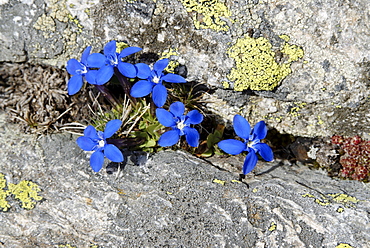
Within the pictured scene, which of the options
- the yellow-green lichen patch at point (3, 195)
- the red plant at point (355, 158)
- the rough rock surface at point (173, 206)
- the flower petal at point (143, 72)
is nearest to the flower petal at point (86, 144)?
the rough rock surface at point (173, 206)

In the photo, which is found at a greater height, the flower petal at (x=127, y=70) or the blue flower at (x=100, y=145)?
the flower petal at (x=127, y=70)

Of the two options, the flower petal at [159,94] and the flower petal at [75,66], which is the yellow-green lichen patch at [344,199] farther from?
the flower petal at [75,66]

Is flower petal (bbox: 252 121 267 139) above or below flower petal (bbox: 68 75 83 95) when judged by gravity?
above

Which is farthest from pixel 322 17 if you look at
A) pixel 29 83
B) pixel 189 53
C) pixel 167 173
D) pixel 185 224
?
pixel 29 83

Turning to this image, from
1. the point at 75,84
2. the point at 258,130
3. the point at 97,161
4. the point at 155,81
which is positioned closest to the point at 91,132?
the point at 97,161

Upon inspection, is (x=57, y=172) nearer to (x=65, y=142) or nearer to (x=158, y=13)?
(x=65, y=142)

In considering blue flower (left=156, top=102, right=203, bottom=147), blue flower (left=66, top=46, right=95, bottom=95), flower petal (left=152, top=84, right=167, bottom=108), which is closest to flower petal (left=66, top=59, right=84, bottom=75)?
blue flower (left=66, top=46, right=95, bottom=95)

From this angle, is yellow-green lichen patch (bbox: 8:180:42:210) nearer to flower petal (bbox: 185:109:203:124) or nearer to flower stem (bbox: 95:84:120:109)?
flower stem (bbox: 95:84:120:109)
